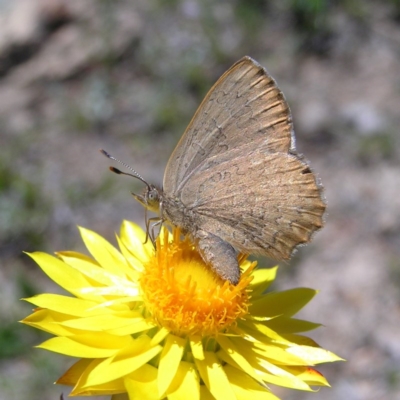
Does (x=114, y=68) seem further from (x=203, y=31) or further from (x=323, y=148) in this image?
(x=323, y=148)

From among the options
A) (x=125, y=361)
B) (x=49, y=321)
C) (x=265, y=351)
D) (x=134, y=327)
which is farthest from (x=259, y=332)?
(x=49, y=321)

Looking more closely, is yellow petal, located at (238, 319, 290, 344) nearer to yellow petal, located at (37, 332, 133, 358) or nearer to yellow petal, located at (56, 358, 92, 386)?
yellow petal, located at (37, 332, 133, 358)

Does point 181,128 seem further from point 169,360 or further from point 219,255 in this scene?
point 169,360

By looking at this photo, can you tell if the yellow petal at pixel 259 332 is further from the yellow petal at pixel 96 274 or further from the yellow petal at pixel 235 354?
the yellow petal at pixel 96 274

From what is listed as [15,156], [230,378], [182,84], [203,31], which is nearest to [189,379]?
[230,378]

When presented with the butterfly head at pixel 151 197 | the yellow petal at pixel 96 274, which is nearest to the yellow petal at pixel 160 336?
the yellow petal at pixel 96 274

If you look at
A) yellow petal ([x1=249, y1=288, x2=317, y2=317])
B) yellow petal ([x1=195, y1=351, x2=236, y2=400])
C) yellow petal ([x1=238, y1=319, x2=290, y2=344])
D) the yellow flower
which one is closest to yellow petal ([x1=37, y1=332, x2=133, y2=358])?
the yellow flower

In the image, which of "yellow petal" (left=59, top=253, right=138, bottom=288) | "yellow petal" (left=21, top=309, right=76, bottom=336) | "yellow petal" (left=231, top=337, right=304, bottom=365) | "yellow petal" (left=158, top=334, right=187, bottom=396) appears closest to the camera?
"yellow petal" (left=158, top=334, right=187, bottom=396)
